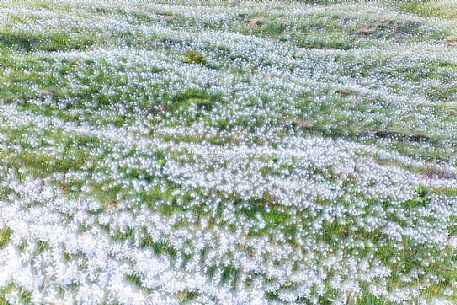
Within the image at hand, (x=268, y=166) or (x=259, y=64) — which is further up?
(x=259, y=64)

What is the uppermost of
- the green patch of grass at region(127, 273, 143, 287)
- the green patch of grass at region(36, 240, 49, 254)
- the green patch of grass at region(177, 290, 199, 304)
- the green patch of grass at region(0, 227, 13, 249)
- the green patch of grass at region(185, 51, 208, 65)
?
the green patch of grass at region(185, 51, 208, 65)

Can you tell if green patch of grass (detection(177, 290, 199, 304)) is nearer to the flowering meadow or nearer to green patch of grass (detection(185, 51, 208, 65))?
the flowering meadow

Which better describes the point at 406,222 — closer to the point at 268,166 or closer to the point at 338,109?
the point at 268,166

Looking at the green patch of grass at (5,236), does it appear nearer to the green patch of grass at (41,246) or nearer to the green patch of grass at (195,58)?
the green patch of grass at (41,246)

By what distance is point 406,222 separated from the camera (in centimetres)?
1947

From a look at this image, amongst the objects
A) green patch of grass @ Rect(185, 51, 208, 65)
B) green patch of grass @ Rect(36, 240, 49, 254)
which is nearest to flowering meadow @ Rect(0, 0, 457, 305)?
green patch of grass @ Rect(36, 240, 49, 254)

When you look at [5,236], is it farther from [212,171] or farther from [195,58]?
[195,58]

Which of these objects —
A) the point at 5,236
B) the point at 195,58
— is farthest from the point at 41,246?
the point at 195,58

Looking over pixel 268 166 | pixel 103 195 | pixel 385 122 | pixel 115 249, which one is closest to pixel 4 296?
pixel 115 249

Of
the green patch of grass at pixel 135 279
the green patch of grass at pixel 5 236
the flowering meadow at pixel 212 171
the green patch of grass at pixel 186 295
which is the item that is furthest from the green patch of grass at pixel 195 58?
the green patch of grass at pixel 186 295

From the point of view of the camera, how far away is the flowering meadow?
1620cm

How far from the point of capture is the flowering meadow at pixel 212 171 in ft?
53.2

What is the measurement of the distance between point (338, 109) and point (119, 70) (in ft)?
49.3

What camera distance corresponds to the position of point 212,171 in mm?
20656
